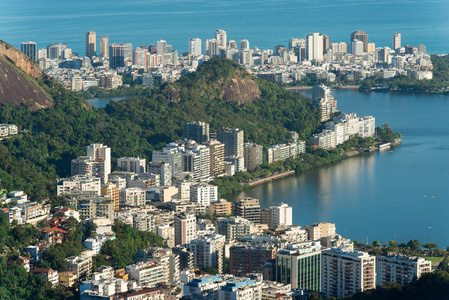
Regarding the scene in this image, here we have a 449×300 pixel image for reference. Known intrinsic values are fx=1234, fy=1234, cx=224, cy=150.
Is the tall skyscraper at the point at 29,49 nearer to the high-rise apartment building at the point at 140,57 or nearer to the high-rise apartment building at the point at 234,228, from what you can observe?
the high-rise apartment building at the point at 140,57

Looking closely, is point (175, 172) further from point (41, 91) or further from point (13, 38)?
point (13, 38)

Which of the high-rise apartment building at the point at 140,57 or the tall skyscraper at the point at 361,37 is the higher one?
the tall skyscraper at the point at 361,37

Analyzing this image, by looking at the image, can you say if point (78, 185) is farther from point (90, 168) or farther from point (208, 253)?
point (208, 253)

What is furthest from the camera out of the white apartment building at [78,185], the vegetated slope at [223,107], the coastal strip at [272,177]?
the vegetated slope at [223,107]

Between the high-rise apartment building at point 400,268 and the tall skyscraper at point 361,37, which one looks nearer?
the high-rise apartment building at point 400,268

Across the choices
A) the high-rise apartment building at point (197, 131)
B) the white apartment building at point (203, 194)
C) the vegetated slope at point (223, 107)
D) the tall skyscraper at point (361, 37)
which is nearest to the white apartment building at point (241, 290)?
the white apartment building at point (203, 194)
